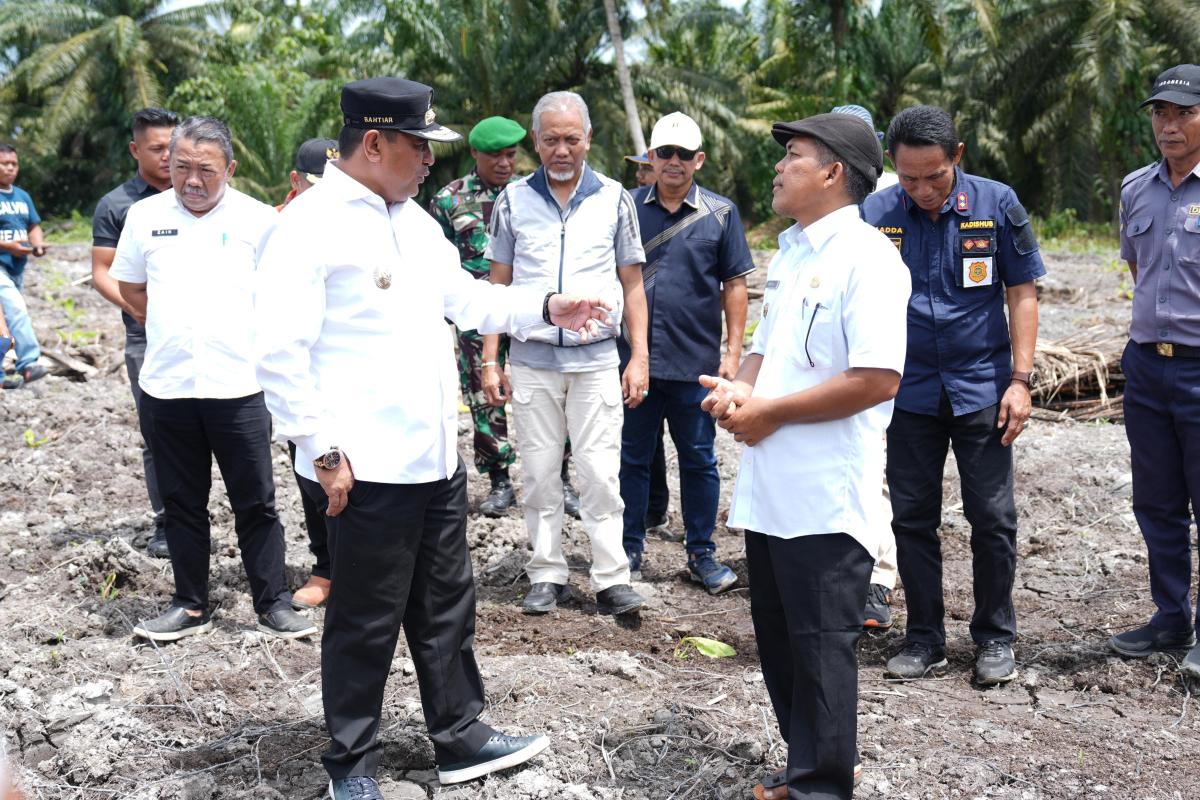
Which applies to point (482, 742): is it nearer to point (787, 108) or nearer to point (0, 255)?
point (0, 255)

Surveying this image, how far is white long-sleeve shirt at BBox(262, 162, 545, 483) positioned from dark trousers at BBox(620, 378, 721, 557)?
7.18 ft

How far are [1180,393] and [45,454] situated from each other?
22.1 ft

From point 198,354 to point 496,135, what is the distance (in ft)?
6.99

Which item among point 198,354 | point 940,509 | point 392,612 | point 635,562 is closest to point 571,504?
point 635,562

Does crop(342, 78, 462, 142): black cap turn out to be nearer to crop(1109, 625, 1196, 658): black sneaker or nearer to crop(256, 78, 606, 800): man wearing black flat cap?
crop(256, 78, 606, 800): man wearing black flat cap

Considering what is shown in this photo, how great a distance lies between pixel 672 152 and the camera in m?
5.10

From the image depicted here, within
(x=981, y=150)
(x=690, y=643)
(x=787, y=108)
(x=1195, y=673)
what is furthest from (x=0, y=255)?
(x=981, y=150)

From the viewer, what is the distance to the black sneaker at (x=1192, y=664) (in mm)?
3943

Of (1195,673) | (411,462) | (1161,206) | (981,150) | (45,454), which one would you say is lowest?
(1195,673)

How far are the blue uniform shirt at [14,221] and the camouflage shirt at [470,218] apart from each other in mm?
5156

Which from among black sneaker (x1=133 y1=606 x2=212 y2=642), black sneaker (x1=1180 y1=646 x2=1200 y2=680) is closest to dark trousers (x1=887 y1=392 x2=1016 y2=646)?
black sneaker (x1=1180 y1=646 x2=1200 y2=680)

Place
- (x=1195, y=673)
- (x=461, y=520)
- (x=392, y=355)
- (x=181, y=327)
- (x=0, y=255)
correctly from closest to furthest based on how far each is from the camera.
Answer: (x=392, y=355), (x=461, y=520), (x=1195, y=673), (x=181, y=327), (x=0, y=255)

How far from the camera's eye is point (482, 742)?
3281mm

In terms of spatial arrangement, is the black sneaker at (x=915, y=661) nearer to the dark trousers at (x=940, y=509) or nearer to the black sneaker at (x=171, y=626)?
the dark trousers at (x=940, y=509)
